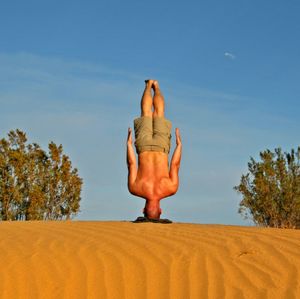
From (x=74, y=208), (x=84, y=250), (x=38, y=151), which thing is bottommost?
(x=84, y=250)

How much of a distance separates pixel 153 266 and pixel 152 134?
483 centimetres

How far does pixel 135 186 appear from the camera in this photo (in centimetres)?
930

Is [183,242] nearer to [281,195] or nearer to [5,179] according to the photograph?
[5,179]

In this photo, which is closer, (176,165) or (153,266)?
(153,266)

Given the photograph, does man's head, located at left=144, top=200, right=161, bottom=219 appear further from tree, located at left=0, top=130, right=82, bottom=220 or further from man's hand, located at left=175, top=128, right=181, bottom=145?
tree, located at left=0, top=130, right=82, bottom=220

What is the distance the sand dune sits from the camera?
456cm

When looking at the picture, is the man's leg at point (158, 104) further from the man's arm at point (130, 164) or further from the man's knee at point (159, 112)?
the man's arm at point (130, 164)

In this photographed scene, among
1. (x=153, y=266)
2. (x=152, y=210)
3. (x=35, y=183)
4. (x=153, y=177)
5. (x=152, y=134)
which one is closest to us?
(x=153, y=266)

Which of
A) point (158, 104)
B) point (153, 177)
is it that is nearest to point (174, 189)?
point (153, 177)

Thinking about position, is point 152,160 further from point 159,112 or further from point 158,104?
point 158,104

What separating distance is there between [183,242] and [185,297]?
1644 mm

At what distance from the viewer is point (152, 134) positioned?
31.8ft

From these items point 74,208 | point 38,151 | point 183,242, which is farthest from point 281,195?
point 183,242

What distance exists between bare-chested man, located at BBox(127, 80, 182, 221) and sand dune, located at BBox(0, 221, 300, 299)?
103 inches
